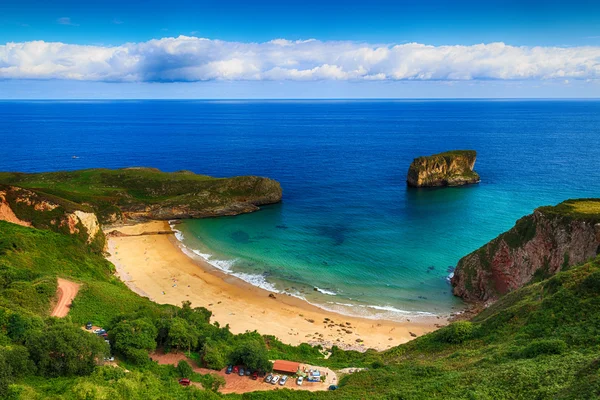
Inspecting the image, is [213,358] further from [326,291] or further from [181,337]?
→ [326,291]

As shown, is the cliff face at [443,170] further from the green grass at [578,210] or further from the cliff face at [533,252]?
the green grass at [578,210]

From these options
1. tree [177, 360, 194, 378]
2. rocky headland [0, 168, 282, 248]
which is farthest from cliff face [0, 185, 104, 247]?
tree [177, 360, 194, 378]

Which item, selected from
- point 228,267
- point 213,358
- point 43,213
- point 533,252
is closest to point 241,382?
point 213,358

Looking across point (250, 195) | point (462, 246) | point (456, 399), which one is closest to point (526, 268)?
point (462, 246)

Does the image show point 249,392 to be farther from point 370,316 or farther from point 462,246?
point 462,246

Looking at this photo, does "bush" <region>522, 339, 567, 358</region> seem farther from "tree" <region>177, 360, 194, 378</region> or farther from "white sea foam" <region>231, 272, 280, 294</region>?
"white sea foam" <region>231, 272, 280, 294</region>
